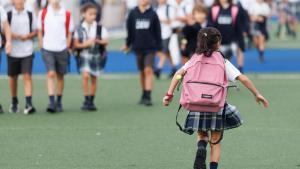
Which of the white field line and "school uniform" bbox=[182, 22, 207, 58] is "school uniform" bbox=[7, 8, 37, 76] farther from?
the white field line

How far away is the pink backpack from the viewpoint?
9438 mm

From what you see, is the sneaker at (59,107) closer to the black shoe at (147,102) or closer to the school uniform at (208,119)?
the black shoe at (147,102)

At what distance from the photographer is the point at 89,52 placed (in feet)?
52.3

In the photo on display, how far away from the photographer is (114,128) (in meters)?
13.7

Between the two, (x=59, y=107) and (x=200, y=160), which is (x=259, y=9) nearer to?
(x=59, y=107)

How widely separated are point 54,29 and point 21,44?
554 mm

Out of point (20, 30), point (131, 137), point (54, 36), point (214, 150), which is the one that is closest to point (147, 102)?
point (54, 36)

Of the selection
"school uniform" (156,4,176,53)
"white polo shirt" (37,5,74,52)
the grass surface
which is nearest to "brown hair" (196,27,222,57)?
the grass surface

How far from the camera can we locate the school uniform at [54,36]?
15.4 meters

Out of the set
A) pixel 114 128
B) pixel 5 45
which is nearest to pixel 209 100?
pixel 114 128

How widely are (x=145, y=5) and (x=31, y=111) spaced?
2.90 m

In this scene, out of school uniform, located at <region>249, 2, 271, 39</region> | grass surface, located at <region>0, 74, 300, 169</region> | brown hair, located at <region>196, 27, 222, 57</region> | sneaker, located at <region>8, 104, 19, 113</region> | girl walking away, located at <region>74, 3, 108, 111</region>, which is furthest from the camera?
school uniform, located at <region>249, 2, 271, 39</region>

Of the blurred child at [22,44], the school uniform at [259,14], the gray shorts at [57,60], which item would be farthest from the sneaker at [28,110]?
the school uniform at [259,14]

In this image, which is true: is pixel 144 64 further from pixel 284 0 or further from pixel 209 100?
pixel 284 0
